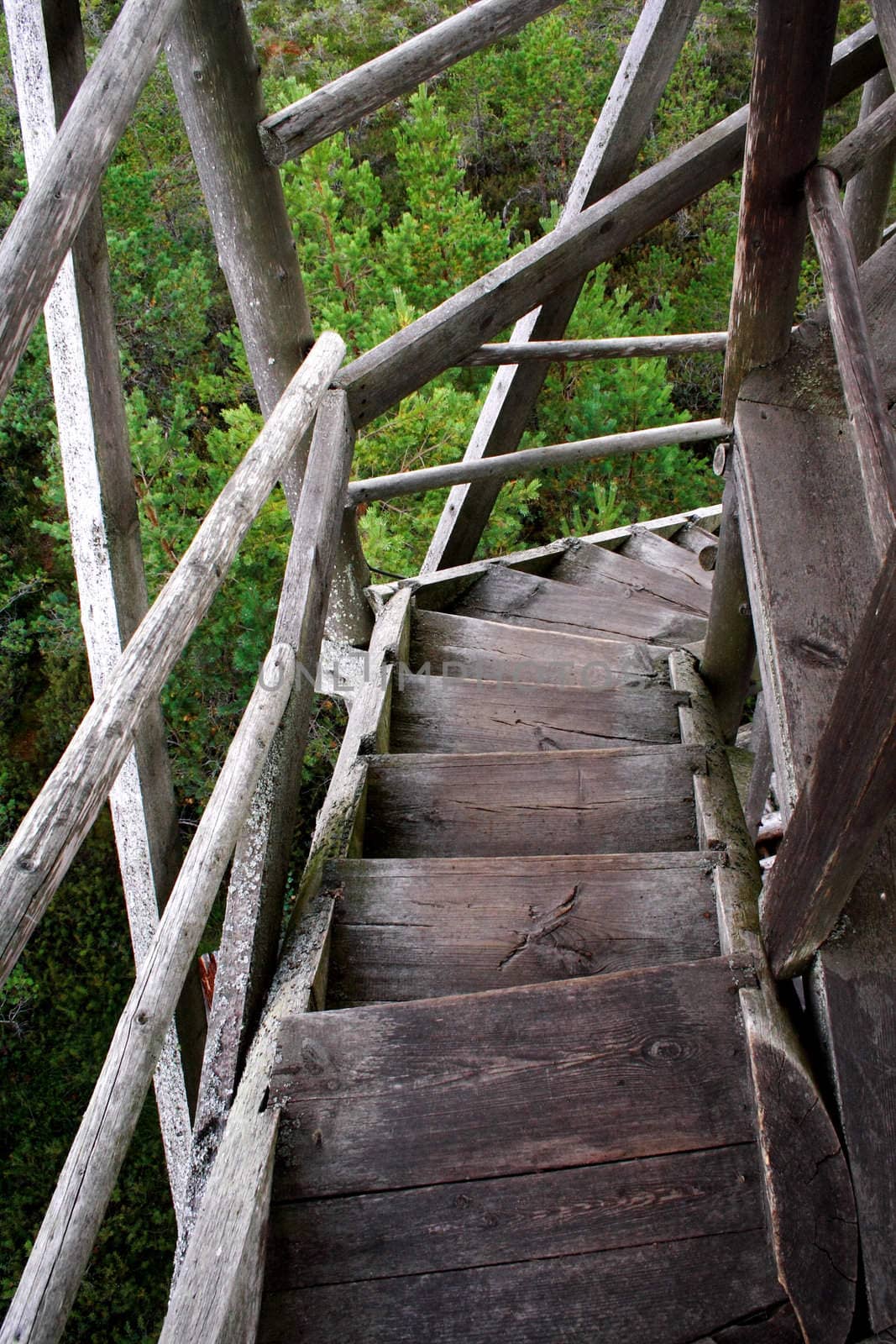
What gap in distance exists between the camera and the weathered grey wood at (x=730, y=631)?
104 inches

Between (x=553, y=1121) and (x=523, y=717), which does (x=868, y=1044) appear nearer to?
(x=553, y=1121)

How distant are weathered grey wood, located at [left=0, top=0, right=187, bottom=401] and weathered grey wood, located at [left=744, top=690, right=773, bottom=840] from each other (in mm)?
2775

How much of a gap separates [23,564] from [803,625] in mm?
8637

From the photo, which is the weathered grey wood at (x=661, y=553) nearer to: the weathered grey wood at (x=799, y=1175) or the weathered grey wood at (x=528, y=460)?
the weathered grey wood at (x=528, y=460)

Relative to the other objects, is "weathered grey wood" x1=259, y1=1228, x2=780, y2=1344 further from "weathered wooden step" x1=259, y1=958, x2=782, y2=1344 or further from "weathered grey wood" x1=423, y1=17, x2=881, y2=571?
"weathered grey wood" x1=423, y1=17, x2=881, y2=571

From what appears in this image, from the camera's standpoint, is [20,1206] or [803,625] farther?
[20,1206]

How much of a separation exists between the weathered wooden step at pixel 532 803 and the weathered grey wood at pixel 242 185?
1419 mm

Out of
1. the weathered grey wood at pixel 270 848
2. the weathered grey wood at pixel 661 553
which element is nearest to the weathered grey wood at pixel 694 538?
the weathered grey wood at pixel 661 553

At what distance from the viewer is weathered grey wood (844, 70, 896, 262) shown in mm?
4223

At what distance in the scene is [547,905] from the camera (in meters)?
1.86

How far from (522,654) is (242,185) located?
6.02 feet

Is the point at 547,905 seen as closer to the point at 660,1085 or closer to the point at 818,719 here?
the point at 660,1085

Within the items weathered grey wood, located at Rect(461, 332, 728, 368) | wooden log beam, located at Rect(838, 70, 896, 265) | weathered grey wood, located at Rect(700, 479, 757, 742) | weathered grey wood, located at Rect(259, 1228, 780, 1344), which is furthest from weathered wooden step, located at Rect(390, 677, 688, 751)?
wooden log beam, located at Rect(838, 70, 896, 265)

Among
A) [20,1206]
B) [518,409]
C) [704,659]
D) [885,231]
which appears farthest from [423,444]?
[20,1206]
